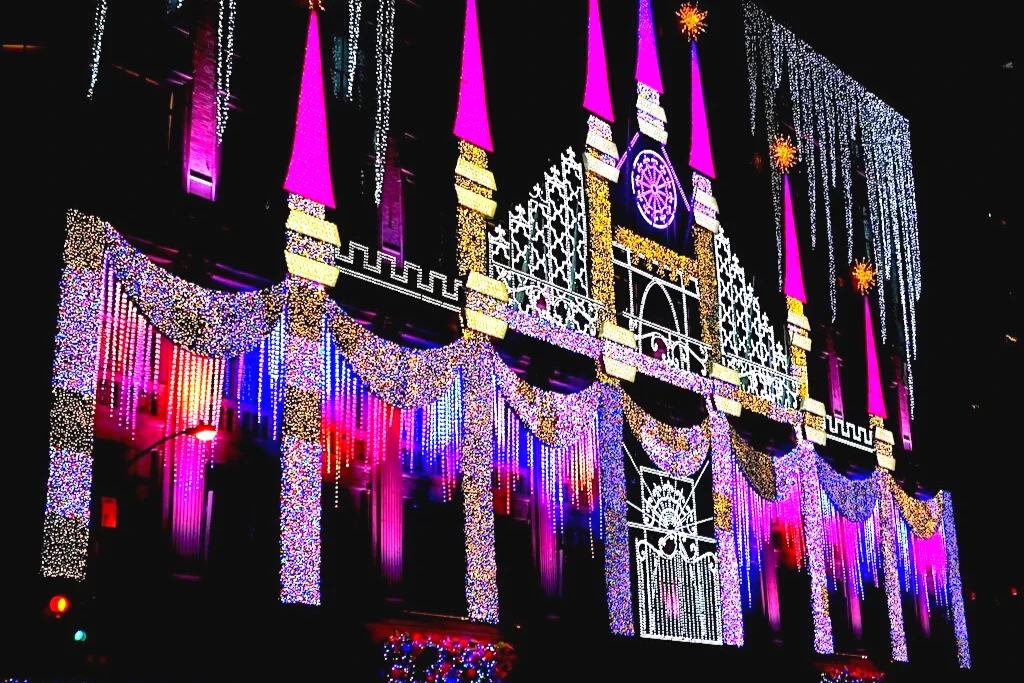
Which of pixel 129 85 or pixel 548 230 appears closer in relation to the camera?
pixel 129 85

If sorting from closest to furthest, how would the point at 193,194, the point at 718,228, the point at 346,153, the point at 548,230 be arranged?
the point at 193,194 < the point at 346,153 < the point at 548,230 < the point at 718,228

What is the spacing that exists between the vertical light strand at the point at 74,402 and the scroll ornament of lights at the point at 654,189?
7.44m

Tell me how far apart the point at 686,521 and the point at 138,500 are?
7085 mm

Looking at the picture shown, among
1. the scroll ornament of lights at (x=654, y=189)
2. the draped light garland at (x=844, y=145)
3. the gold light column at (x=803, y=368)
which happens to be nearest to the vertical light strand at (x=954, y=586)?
the draped light garland at (x=844, y=145)

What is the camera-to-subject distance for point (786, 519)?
1747 centimetres

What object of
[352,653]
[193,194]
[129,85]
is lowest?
[352,653]

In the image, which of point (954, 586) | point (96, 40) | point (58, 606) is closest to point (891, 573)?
point (954, 586)

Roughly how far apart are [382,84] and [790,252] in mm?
7140

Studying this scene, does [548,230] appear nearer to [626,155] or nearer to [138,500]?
[626,155]

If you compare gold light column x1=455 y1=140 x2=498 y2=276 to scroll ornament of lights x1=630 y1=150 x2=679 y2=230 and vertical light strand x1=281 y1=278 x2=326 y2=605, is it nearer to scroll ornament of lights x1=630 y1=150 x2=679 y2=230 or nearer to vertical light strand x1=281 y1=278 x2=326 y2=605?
vertical light strand x1=281 y1=278 x2=326 y2=605

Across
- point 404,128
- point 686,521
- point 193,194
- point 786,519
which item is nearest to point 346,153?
point 404,128

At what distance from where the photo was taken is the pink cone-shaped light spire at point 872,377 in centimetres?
1970

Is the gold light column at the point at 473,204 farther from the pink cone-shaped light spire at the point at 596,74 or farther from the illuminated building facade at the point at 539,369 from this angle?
the pink cone-shaped light spire at the point at 596,74

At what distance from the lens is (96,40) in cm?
1147
